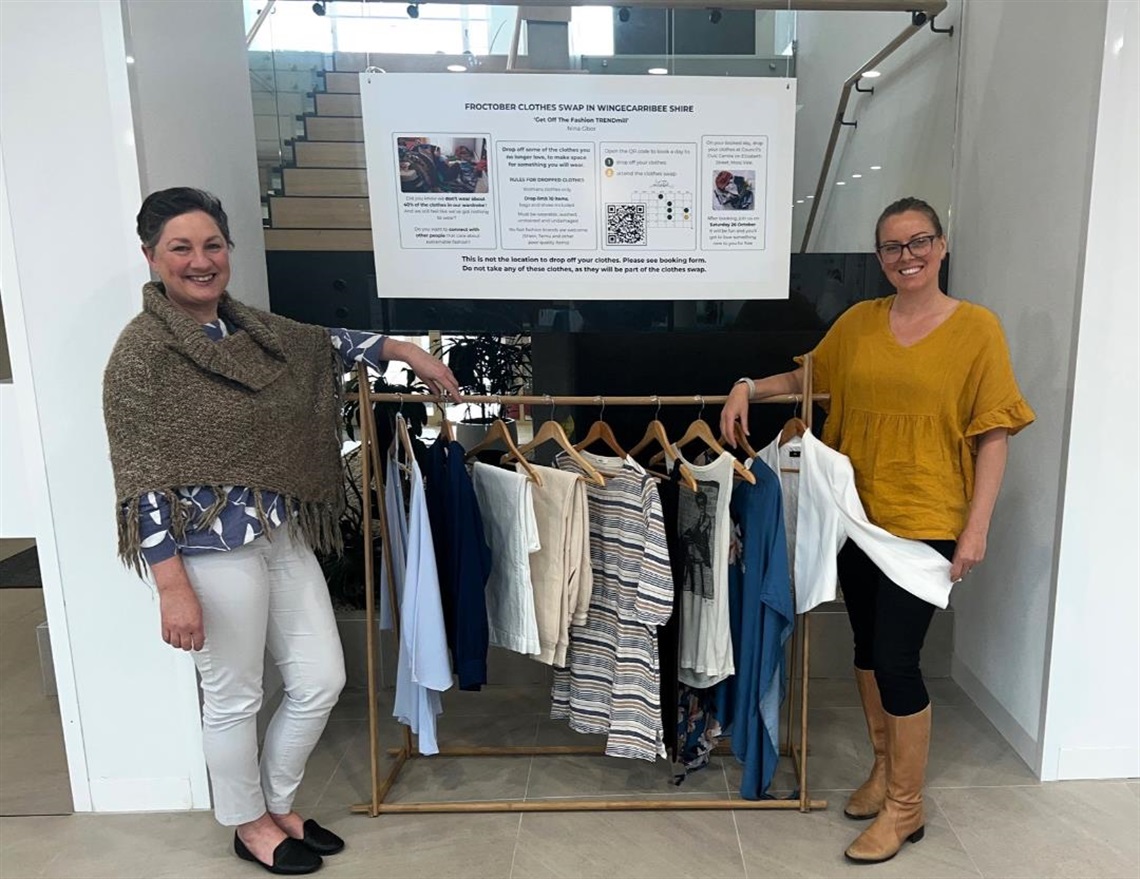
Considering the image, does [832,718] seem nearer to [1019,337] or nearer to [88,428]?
[1019,337]

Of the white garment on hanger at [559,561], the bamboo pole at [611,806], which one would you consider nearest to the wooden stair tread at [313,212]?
the white garment on hanger at [559,561]

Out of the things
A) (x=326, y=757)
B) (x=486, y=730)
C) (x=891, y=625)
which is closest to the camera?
(x=891, y=625)

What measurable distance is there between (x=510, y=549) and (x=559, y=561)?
132 millimetres

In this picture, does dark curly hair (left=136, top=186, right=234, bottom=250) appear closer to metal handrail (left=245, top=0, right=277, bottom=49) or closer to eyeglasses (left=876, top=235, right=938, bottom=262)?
metal handrail (left=245, top=0, right=277, bottom=49)

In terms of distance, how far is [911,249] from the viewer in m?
1.71

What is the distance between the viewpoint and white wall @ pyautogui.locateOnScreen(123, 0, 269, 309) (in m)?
1.94

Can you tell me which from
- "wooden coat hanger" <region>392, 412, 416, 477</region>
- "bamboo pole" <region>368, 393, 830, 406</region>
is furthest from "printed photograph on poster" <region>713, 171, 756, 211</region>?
"wooden coat hanger" <region>392, 412, 416, 477</region>

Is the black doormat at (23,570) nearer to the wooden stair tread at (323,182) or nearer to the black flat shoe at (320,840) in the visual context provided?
the black flat shoe at (320,840)

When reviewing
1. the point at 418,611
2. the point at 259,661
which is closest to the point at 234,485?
the point at 259,661

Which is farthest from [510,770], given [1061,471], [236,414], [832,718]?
[1061,471]

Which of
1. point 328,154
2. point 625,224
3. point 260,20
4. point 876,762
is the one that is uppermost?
point 260,20

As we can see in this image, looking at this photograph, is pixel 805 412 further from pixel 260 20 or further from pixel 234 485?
pixel 260 20

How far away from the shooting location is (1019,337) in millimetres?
2264

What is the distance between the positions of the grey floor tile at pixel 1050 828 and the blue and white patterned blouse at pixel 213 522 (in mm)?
1869
